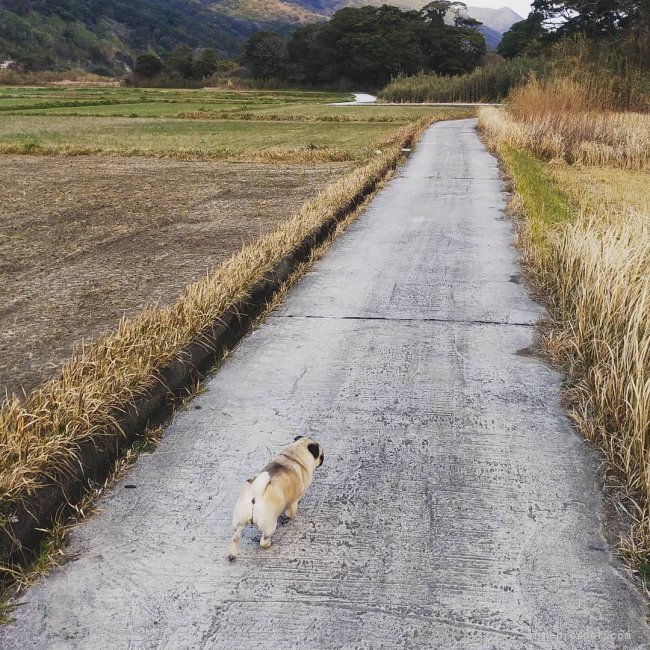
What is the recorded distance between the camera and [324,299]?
4938 mm

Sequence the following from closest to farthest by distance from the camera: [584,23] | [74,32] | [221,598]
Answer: [221,598] → [584,23] → [74,32]

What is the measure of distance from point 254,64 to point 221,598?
3275 inches

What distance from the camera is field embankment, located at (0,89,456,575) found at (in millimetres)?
2521

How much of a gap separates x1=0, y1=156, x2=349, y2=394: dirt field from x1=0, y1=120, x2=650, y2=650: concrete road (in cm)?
120

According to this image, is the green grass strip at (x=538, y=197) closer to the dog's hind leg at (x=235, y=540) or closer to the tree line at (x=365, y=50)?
the dog's hind leg at (x=235, y=540)

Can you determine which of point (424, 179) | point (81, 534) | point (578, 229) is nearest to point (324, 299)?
point (578, 229)

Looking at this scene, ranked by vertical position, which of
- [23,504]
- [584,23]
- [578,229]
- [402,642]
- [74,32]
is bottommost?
[402,642]

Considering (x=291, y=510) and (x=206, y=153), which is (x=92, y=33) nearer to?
(x=206, y=153)

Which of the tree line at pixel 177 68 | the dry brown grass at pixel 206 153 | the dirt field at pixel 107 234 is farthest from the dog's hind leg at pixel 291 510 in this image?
the tree line at pixel 177 68

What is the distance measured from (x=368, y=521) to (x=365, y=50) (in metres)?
73.3

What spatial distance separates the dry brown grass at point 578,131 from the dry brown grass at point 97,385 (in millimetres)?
10705

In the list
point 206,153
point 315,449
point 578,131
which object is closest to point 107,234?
point 315,449

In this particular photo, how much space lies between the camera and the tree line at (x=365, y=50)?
68938 mm

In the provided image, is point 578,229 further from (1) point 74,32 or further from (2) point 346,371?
(1) point 74,32
